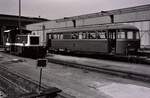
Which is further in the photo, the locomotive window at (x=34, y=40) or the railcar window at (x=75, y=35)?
the railcar window at (x=75, y=35)

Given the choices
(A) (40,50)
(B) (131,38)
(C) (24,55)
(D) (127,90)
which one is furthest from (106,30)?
(D) (127,90)

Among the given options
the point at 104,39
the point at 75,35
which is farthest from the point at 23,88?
the point at 75,35

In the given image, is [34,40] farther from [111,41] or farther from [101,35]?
[111,41]

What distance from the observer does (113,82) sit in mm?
9766

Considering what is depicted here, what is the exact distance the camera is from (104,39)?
18.8 meters

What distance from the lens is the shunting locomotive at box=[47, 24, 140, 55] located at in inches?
698

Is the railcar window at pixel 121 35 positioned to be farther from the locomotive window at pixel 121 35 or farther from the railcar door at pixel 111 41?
the railcar door at pixel 111 41

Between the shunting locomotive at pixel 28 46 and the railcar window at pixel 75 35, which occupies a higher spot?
the railcar window at pixel 75 35

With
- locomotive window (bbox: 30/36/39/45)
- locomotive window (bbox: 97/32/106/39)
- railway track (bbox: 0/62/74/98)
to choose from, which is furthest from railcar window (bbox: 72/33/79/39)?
railway track (bbox: 0/62/74/98)

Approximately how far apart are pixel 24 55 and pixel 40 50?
179 cm

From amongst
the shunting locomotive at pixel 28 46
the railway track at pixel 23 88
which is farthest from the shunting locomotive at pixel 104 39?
the railway track at pixel 23 88

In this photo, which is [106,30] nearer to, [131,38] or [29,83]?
[131,38]

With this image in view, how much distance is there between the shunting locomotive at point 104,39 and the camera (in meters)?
17.7

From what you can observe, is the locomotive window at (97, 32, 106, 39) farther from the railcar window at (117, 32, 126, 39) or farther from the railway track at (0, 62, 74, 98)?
the railway track at (0, 62, 74, 98)
